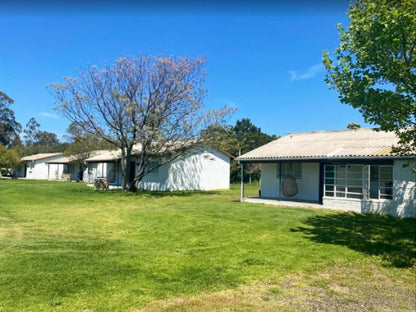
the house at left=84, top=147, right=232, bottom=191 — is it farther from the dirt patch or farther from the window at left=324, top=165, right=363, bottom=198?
the dirt patch

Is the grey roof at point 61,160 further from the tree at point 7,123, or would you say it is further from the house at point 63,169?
the tree at point 7,123

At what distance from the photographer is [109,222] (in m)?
11.5

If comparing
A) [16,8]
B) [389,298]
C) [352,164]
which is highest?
[16,8]

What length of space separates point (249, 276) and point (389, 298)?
7.05ft

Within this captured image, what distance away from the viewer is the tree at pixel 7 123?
7300cm

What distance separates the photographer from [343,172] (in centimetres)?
1611

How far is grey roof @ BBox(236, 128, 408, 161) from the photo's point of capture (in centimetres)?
1490

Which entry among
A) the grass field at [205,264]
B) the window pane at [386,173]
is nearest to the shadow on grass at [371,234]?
the grass field at [205,264]

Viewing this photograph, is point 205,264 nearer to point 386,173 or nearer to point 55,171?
point 386,173

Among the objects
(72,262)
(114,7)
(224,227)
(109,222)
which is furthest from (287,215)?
(114,7)

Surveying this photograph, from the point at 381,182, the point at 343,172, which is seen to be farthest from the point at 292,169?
the point at 381,182

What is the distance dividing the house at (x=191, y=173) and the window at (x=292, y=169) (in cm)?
785

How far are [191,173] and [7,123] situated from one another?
207ft

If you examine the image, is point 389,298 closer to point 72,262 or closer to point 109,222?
point 72,262
